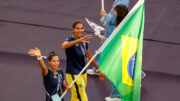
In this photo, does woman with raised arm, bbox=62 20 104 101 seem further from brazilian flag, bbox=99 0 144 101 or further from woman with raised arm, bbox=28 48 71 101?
brazilian flag, bbox=99 0 144 101

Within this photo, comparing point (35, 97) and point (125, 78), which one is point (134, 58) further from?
point (35, 97)

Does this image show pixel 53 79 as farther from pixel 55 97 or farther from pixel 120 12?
pixel 120 12

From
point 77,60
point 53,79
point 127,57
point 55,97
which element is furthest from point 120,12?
point 55,97

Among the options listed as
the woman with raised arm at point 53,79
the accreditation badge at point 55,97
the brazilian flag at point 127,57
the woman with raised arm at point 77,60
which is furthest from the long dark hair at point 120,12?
the accreditation badge at point 55,97

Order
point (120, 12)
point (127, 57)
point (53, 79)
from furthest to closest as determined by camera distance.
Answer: point (120, 12), point (53, 79), point (127, 57)

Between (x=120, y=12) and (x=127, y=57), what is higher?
(x=120, y=12)

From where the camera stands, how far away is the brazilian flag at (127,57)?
664 cm

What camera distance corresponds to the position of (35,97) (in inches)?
344

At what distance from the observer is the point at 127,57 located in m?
6.70

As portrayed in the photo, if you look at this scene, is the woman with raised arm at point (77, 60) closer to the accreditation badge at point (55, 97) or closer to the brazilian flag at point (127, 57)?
the accreditation badge at point (55, 97)

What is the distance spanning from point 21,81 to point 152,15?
446 centimetres

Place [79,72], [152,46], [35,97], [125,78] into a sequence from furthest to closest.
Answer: [152,46] → [35,97] → [79,72] → [125,78]

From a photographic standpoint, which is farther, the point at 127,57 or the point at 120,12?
the point at 120,12

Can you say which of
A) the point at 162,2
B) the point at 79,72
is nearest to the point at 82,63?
the point at 79,72
